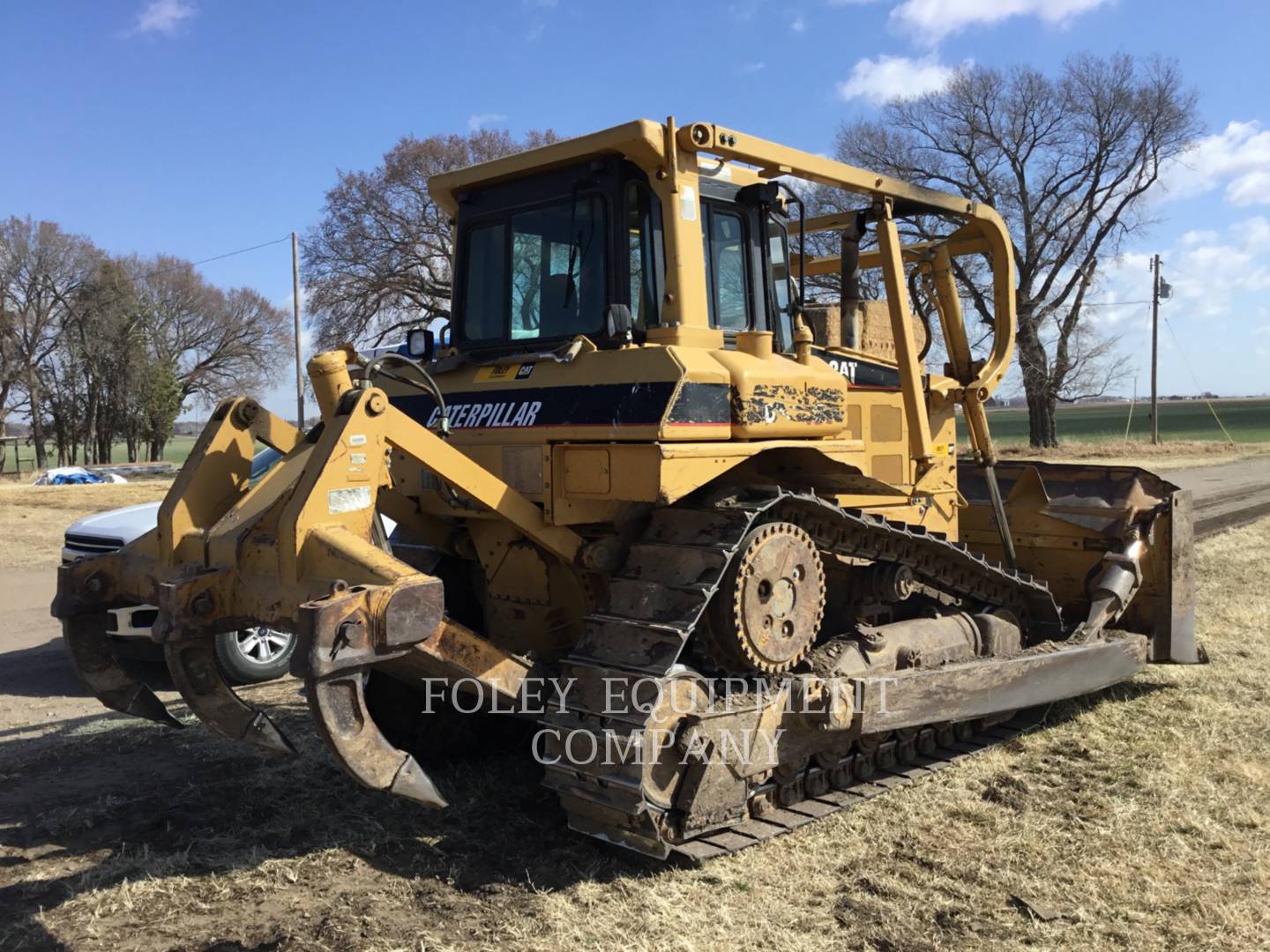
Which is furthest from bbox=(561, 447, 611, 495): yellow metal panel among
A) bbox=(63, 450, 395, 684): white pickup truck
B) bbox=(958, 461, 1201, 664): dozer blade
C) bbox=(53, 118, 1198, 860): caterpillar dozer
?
bbox=(958, 461, 1201, 664): dozer blade

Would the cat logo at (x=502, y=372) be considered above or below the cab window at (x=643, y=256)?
below

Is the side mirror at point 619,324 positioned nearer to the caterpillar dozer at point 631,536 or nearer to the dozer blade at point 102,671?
the caterpillar dozer at point 631,536

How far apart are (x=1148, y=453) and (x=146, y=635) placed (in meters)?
31.3

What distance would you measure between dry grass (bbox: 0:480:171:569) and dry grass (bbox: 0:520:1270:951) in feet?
35.4

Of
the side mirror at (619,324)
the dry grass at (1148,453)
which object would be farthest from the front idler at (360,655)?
the dry grass at (1148,453)

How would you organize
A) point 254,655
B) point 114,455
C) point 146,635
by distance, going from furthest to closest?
point 114,455 < point 254,655 < point 146,635

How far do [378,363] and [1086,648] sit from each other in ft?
14.3

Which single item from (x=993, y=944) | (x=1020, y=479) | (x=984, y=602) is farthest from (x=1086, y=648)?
(x=993, y=944)

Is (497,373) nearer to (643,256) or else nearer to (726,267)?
(643,256)

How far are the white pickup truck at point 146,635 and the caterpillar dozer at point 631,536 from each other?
7.43 feet

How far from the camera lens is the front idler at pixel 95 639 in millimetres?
4645

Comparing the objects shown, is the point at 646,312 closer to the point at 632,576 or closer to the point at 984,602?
the point at 632,576

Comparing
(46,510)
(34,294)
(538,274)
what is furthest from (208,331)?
(538,274)

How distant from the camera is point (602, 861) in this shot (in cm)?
447
